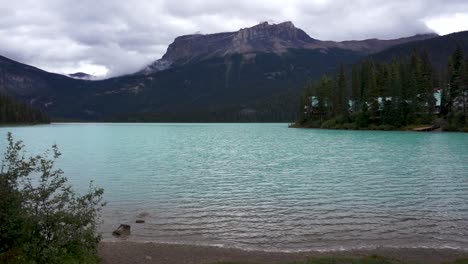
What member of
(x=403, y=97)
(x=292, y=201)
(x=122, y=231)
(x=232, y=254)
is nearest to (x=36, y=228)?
(x=232, y=254)

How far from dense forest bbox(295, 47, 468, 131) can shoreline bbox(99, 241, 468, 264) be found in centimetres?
10881

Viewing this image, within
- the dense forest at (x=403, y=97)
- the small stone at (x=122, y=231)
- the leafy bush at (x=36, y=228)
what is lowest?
the small stone at (x=122, y=231)

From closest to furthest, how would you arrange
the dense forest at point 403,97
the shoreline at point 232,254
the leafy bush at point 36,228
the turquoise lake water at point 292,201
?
Result: the leafy bush at point 36,228 → the shoreline at point 232,254 → the turquoise lake water at point 292,201 → the dense forest at point 403,97

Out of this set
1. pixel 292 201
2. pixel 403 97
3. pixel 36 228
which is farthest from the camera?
pixel 403 97

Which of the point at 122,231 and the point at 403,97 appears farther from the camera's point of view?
the point at 403,97

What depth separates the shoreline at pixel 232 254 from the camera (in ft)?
62.1

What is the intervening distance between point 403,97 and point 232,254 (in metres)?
125

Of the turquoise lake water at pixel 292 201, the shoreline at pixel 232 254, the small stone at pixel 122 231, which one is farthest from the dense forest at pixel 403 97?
the small stone at pixel 122 231

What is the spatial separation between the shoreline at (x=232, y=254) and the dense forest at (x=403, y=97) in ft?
357

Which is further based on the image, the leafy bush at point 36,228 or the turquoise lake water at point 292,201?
the turquoise lake water at point 292,201

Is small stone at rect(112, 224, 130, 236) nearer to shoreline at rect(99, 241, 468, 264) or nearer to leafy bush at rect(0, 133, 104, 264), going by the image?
shoreline at rect(99, 241, 468, 264)

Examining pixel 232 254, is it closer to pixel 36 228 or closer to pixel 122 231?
pixel 122 231

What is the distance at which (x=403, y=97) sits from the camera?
437ft

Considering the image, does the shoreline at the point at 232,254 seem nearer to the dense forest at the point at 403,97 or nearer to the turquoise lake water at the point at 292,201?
the turquoise lake water at the point at 292,201
